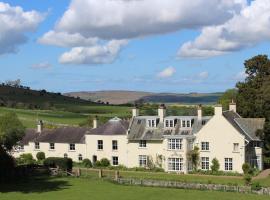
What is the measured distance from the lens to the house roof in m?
81.2

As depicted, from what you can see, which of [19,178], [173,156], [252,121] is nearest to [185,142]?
[173,156]

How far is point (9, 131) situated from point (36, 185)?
707 inches

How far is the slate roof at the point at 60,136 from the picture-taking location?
86250 millimetres

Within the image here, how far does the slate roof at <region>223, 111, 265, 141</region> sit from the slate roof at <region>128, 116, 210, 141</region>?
3496mm

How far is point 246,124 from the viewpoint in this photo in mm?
75625

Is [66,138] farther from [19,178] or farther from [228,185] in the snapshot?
[228,185]

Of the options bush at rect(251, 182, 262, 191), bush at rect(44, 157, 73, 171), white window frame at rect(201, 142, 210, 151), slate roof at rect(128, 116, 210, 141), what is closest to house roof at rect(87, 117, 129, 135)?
slate roof at rect(128, 116, 210, 141)

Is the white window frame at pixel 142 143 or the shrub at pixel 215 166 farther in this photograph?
the white window frame at pixel 142 143

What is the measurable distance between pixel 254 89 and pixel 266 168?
43.9ft

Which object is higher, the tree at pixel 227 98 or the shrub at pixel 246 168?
the tree at pixel 227 98

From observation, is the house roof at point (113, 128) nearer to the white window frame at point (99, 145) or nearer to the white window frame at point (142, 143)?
the white window frame at point (99, 145)

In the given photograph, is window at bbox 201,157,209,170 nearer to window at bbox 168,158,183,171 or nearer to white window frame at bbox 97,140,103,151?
window at bbox 168,158,183,171

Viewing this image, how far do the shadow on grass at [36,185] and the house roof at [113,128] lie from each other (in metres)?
16.0

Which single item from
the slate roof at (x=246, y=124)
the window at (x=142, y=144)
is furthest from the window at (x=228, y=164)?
the window at (x=142, y=144)
